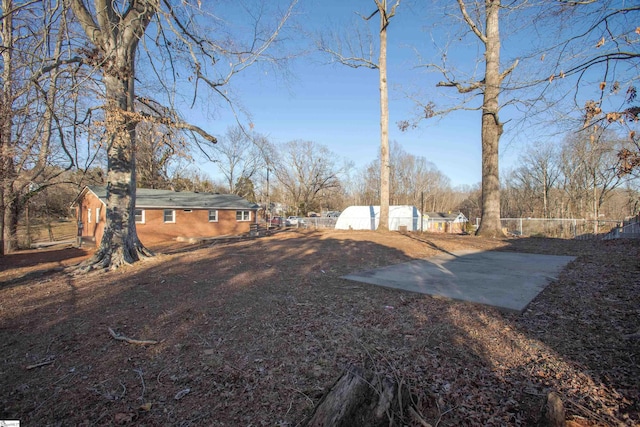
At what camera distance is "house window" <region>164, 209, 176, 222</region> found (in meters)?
21.2

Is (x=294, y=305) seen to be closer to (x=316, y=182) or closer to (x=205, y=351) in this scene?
(x=205, y=351)

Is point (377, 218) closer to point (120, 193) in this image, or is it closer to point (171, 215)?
point (171, 215)

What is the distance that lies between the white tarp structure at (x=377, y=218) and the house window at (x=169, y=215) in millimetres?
13926

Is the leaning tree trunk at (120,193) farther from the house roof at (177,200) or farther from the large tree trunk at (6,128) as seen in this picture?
the house roof at (177,200)

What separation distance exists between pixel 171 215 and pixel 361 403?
73.7ft

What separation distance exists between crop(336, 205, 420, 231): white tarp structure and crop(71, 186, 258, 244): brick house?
9.79m

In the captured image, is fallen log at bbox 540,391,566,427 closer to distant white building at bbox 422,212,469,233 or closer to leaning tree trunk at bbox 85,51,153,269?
leaning tree trunk at bbox 85,51,153,269

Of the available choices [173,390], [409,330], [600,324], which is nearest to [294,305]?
[409,330]

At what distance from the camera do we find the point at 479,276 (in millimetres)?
5824

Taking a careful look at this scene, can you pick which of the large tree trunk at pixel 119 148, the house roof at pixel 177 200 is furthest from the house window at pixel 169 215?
the large tree trunk at pixel 119 148

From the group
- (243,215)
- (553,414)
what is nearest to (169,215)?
(243,215)

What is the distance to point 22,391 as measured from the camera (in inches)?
→ 96.7

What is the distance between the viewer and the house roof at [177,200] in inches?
794

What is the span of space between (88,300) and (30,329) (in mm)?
1081
